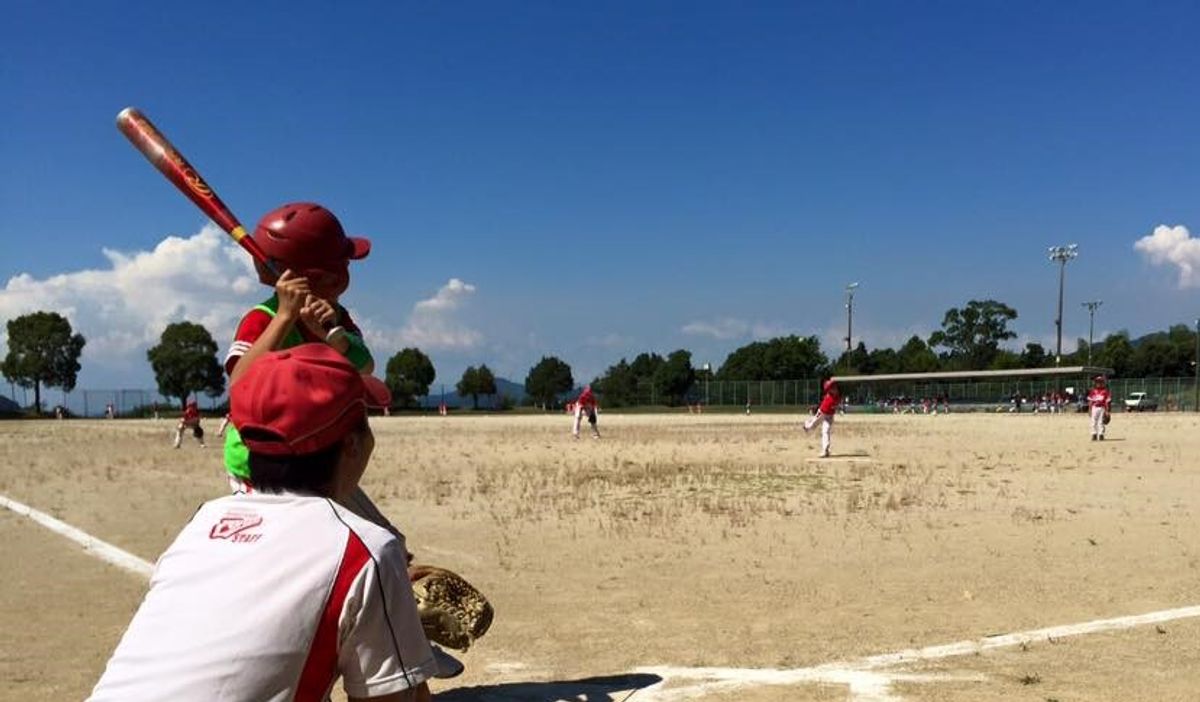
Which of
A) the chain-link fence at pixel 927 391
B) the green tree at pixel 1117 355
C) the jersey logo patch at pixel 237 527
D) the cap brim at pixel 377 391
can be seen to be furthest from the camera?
the green tree at pixel 1117 355

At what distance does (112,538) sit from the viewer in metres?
10.5

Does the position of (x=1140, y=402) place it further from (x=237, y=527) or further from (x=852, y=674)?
(x=237, y=527)

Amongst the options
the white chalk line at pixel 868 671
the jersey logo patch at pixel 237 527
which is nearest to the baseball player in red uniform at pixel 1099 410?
the white chalk line at pixel 868 671

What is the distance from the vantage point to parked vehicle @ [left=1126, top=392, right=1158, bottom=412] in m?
73.4

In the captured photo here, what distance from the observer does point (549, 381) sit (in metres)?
118

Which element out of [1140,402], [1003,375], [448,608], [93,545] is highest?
[1003,375]

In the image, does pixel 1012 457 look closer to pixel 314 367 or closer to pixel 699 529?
pixel 699 529

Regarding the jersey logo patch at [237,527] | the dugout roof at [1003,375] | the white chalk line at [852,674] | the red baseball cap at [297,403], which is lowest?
the white chalk line at [852,674]

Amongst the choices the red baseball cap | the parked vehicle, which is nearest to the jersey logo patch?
the red baseball cap

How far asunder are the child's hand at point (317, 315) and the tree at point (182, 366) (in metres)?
90.8

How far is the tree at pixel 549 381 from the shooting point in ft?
387

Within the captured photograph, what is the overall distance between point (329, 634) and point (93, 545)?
31.9ft

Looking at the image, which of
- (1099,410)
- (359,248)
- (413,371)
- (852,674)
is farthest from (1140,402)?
(359,248)

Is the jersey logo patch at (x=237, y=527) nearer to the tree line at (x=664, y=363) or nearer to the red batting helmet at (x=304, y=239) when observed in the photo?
the red batting helmet at (x=304, y=239)
